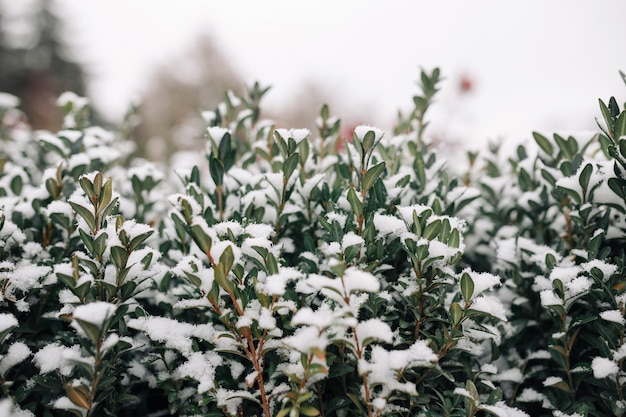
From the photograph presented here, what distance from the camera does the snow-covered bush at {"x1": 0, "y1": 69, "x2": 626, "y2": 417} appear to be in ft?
3.83

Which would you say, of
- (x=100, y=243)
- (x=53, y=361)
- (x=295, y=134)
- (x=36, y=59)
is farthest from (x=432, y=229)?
(x=36, y=59)

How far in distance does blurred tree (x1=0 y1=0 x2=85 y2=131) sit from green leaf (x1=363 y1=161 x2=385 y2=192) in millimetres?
19941

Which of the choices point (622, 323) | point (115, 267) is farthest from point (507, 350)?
point (115, 267)

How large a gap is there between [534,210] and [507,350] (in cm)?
61

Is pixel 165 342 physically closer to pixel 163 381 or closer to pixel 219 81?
pixel 163 381

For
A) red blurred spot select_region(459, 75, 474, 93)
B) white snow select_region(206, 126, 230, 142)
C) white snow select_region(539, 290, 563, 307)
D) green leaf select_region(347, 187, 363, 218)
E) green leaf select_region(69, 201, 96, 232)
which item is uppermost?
red blurred spot select_region(459, 75, 474, 93)

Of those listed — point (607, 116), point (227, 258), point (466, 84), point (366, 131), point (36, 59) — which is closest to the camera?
point (227, 258)

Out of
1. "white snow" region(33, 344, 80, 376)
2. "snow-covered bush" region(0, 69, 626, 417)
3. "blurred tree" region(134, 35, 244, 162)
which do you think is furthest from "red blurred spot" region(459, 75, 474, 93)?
"blurred tree" region(134, 35, 244, 162)

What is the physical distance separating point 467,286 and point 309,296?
476 millimetres

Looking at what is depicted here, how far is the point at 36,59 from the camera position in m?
19.5

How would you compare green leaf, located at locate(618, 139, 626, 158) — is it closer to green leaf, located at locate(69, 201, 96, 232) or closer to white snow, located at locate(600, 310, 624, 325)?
white snow, located at locate(600, 310, 624, 325)

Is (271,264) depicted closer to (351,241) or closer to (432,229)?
(351,241)

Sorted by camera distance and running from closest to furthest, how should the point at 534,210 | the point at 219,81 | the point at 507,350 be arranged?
the point at 507,350
the point at 534,210
the point at 219,81

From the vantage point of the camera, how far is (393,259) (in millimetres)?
1516
